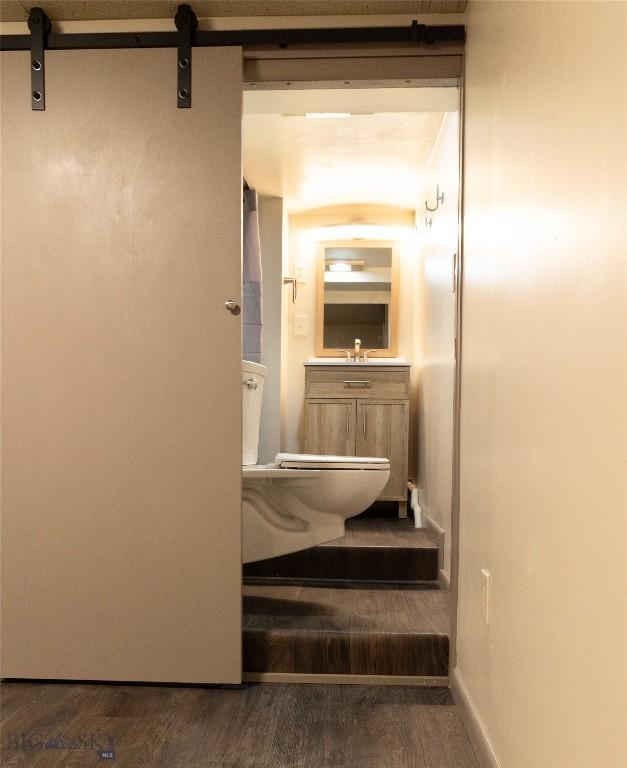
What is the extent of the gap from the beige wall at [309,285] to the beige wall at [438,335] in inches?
12.7

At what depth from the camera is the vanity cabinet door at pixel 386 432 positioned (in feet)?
13.2

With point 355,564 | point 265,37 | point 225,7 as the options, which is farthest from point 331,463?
point 225,7

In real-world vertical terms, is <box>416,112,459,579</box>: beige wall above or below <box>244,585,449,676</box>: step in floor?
above

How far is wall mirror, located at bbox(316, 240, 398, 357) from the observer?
4.55 meters

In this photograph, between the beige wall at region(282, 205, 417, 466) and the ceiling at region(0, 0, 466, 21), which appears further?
the beige wall at region(282, 205, 417, 466)

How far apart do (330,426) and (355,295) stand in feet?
3.27

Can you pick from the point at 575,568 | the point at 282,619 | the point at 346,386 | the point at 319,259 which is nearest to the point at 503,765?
the point at 575,568

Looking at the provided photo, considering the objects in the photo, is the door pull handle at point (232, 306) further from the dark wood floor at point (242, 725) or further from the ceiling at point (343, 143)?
the dark wood floor at point (242, 725)

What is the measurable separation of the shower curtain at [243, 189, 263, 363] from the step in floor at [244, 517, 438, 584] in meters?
1.25

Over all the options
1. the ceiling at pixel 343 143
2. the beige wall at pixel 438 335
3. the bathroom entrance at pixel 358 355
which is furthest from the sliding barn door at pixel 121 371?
the beige wall at pixel 438 335

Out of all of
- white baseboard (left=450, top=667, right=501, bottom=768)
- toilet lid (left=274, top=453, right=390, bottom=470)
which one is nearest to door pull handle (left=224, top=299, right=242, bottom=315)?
toilet lid (left=274, top=453, right=390, bottom=470)

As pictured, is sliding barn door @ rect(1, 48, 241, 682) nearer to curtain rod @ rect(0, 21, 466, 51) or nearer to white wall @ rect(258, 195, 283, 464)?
curtain rod @ rect(0, 21, 466, 51)

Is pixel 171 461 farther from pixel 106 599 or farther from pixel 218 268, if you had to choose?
pixel 218 268

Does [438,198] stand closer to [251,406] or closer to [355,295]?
[251,406]
